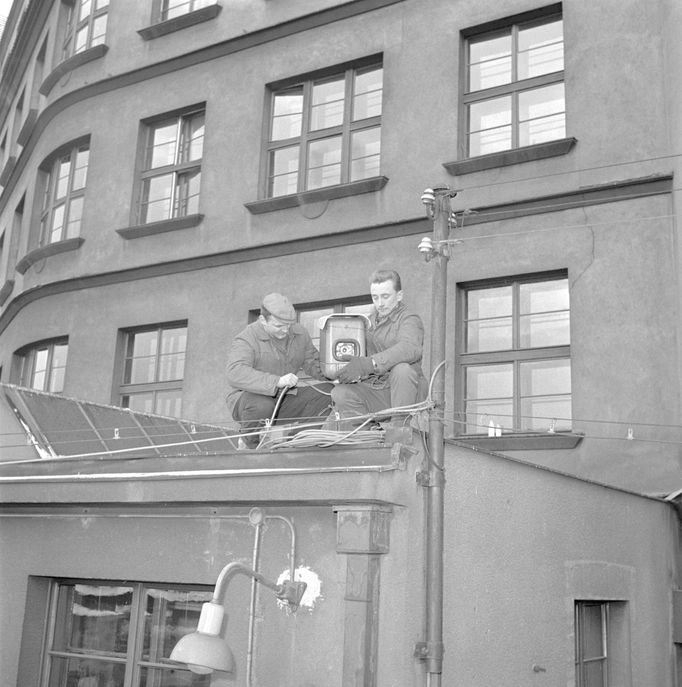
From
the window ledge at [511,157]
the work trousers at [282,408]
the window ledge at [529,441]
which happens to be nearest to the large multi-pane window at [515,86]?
the window ledge at [511,157]

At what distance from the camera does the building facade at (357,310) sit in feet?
24.2

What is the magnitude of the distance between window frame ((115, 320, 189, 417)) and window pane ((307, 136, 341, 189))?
285 centimetres

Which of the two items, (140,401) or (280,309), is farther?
(140,401)

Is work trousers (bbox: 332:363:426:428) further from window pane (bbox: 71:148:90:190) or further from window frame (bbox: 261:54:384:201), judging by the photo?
window pane (bbox: 71:148:90:190)

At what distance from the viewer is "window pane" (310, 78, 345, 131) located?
46.1 feet

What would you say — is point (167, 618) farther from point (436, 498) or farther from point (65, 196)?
point (65, 196)

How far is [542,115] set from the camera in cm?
1241

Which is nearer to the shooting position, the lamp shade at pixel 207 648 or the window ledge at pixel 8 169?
the lamp shade at pixel 207 648

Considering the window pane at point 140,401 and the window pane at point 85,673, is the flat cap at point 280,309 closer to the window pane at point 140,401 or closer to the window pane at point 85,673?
the window pane at point 85,673

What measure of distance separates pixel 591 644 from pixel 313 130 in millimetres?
8050

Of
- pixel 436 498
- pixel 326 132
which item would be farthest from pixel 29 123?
pixel 436 498

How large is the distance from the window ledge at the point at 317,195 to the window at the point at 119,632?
6.56 metres

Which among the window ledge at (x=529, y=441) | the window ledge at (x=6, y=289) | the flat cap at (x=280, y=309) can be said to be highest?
the window ledge at (x=6, y=289)

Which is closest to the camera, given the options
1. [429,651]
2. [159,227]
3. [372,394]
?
[429,651]
